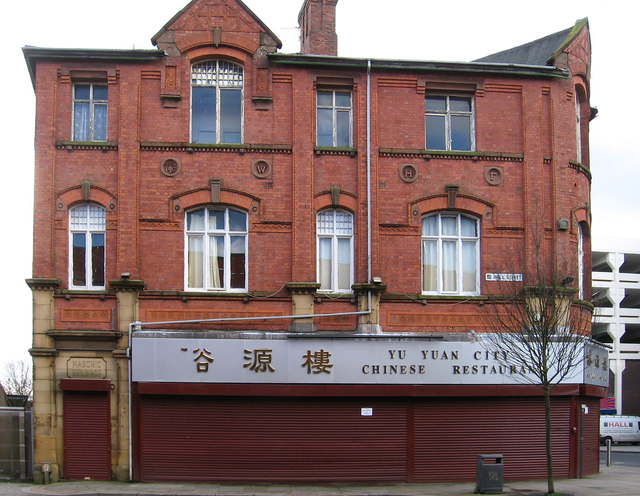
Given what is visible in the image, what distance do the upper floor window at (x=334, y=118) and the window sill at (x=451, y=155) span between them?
44.6 inches

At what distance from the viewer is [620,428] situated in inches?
2112

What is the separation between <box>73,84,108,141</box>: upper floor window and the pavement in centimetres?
888

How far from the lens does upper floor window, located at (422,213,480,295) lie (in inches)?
909

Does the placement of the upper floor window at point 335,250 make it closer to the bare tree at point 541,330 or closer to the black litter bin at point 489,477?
the bare tree at point 541,330

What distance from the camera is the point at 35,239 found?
21.9m

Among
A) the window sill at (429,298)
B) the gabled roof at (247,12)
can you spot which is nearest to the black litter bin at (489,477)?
the window sill at (429,298)

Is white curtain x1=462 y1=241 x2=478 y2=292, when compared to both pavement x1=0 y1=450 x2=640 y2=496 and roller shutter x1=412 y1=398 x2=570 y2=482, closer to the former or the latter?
roller shutter x1=412 y1=398 x2=570 y2=482

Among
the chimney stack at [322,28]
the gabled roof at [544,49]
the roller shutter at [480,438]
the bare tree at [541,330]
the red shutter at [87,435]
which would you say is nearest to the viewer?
the bare tree at [541,330]

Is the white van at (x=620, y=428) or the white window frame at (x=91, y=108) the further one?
the white van at (x=620, y=428)

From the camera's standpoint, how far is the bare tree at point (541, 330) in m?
19.2

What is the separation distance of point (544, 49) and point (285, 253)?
32.7 feet

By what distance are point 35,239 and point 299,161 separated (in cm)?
703

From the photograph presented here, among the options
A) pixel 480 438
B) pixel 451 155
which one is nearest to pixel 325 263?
pixel 451 155

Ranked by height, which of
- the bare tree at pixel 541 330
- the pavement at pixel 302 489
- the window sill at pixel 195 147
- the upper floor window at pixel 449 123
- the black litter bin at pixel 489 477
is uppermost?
the upper floor window at pixel 449 123
